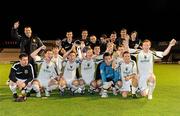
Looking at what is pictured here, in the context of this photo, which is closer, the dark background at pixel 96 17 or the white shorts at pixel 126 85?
the white shorts at pixel 126 85

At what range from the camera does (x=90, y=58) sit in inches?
385

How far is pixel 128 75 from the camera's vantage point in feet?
29.8

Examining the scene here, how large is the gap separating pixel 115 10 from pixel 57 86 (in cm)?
2159

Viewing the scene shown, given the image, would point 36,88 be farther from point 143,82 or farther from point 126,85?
point 143,82

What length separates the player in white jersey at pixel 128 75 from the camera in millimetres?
8914

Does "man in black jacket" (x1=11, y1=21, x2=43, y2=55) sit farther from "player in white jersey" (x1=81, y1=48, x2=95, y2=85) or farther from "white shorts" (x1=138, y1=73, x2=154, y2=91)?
"white shorts" (x1=138, y1=73, x2=154, y2=91)

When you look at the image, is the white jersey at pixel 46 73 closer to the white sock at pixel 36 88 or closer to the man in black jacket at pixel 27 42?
the white sock at pixel 36 88

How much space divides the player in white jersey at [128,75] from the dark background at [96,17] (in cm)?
1989

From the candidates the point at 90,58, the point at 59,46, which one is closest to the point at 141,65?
the point at 90,58

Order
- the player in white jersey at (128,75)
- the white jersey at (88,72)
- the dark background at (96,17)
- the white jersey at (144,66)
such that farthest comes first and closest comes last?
the dark background at (96,17)
the white jersey at (88,72)
the white jersey at (144,66)
the player in white jersey at (128,75)

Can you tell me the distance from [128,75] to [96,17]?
2129cm

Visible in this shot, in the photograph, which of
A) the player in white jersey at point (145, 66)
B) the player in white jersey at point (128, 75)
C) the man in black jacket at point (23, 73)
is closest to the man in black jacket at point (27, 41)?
the man in black jacket at point (23, 73)

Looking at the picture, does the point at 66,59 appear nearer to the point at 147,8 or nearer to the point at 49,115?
the point at 49,115

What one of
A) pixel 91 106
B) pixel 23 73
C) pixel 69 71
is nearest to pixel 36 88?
pixel 23 73
